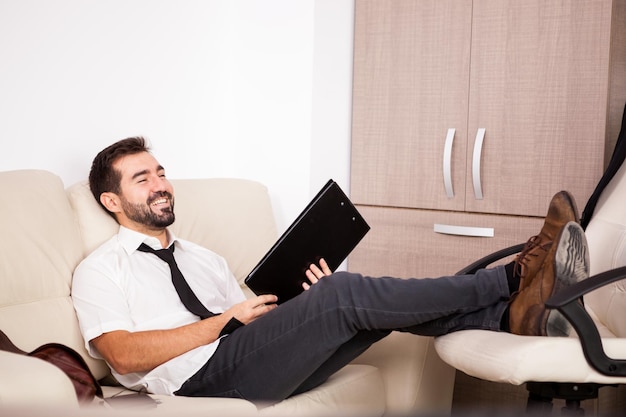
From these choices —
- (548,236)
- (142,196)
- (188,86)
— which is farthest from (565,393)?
(188,86)

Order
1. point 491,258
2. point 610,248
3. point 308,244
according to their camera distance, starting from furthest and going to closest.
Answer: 1. point 491,258
2. point 610,248
3. point 308,244

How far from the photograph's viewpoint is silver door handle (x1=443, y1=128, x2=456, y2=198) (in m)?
3.12

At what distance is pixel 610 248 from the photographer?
8.21ft

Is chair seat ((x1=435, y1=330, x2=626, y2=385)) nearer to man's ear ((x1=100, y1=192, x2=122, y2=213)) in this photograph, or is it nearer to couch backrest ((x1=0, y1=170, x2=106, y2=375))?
couch backrest ((x1=0, y1=170, x2=106, y2=375))

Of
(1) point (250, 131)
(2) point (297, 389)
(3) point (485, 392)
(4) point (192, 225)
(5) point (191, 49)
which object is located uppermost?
(5) point (191, 49)

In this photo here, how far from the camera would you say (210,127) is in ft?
11.4

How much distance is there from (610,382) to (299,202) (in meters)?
1.94

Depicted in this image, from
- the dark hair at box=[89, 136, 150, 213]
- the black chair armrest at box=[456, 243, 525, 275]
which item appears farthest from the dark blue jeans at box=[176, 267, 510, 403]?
the dark hair at box=[89, 136, 150, 213]

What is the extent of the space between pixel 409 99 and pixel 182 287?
137 cm

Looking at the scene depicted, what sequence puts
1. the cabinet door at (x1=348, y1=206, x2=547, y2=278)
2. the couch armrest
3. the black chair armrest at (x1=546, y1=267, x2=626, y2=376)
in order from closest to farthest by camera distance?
the couch armrest < the black chair armrest at (x1=546, y1=267, x2=626, y2=376) < the cabinet door at (x1=348, y1=206, x2=547, y2=278)

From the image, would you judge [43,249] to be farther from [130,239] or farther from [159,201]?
[159,201]

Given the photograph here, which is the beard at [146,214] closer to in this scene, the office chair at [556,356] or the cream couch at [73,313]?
the cream couch at [73,313]

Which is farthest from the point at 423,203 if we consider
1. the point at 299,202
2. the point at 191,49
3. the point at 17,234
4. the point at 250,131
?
the point at 17,234

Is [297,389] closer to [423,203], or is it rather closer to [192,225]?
[192,225]
